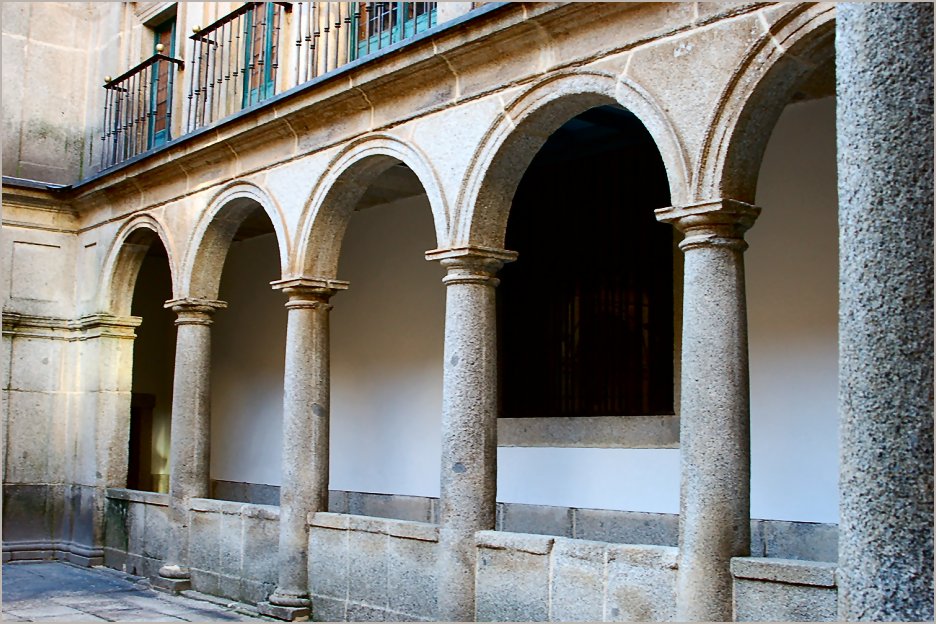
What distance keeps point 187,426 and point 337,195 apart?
2867 millimetres

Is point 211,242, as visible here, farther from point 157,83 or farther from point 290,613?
point 290,613

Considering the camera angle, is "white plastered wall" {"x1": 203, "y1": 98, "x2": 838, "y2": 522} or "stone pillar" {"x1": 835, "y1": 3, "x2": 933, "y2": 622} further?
"white plastered wall" {"x1": 203, "y1": 98, "x2": 838, "y2": 522}

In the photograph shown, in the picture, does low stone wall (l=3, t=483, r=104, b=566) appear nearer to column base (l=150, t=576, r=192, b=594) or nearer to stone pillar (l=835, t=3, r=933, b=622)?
column base (l=150, t=576, r=192, b=594)

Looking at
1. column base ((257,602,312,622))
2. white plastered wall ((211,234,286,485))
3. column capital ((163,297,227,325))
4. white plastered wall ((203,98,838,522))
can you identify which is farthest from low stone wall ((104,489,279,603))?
white plastered wall ((211,234,286,485))

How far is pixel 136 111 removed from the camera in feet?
38.9

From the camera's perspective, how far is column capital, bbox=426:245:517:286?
686cm

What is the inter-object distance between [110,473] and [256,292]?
307 cm

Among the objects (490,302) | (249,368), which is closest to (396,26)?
(490,302)

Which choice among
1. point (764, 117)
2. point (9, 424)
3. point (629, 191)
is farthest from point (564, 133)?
point (9, 424)

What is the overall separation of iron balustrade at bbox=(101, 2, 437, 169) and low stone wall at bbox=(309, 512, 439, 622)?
3364 millimetres

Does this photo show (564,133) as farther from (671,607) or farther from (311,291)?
(671,607)

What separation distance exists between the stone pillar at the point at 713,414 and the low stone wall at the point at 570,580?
199 mm

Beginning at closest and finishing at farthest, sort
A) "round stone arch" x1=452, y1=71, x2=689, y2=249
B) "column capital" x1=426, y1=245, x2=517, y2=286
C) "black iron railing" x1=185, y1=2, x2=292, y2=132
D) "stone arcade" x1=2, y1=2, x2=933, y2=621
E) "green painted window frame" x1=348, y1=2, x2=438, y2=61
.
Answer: "stone arcade" x1=2, y1=2, x2=933, y2=621, "round stone arch" x1=452, y1=71, x2=689, y2=249, "column capital" x1=426, y1=245, x2=517, y2=286, "green painted window frame" x1=348, y1=2, x2=438, y2=61, "black iron railing" x1=185, y1=2, x2=292, y2=132

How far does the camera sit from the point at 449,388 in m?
6.86
